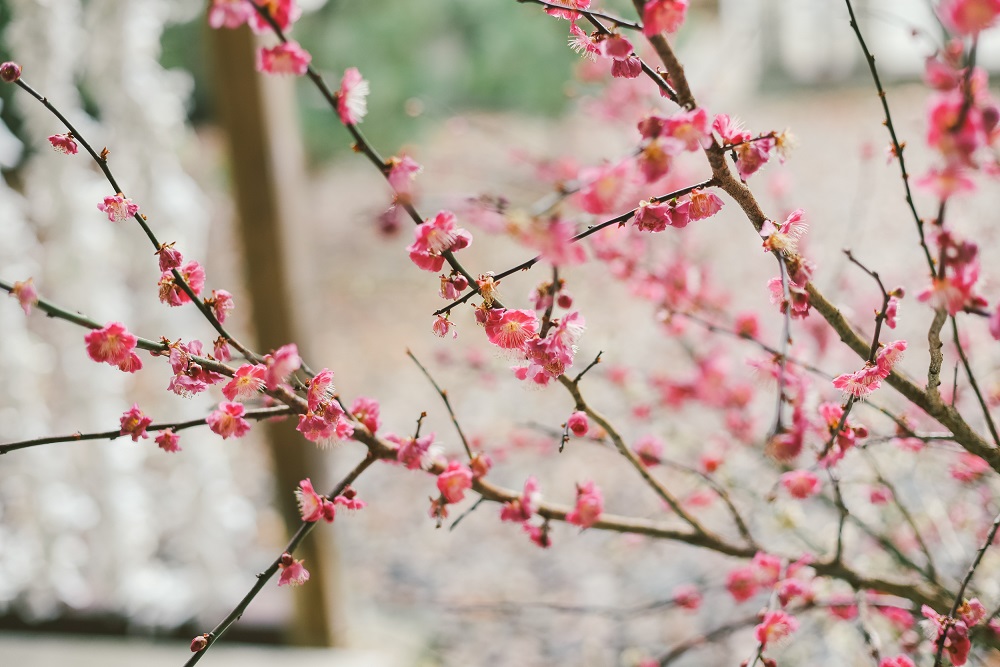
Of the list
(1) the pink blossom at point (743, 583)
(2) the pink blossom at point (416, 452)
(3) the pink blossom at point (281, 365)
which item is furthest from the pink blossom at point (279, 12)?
(1) the pink blossom at point (743, 583)

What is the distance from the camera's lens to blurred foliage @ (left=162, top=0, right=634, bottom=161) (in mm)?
3309

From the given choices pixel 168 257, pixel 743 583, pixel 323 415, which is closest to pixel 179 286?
pixel 168 257

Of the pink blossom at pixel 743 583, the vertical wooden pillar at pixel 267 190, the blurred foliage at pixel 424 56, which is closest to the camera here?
the pink blossom at pixel 743 583

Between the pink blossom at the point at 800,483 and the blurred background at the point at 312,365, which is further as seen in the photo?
the blurred background at the point at 312,365

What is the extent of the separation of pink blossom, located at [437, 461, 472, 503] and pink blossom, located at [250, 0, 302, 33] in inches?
14.0

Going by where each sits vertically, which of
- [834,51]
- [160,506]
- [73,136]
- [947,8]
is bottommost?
[947,8]

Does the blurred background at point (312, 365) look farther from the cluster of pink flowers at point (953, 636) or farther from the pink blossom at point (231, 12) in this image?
the cluster of pink flowers at point (953, 636)

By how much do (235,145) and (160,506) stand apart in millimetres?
1122

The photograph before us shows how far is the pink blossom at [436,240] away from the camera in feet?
1.63

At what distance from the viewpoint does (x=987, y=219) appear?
6.89ft

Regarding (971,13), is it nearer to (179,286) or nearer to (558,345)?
(558,345)

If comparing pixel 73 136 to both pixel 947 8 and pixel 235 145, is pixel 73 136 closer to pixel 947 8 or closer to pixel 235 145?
pixel 947 8

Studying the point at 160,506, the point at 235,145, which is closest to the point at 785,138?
the point at 235,145

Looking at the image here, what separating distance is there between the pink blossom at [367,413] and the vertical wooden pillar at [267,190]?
0.86 m
